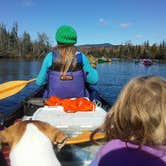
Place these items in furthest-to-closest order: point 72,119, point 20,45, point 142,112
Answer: point 20,45 < point 72,119 < point 142,112

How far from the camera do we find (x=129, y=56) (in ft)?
429

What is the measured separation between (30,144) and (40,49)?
116m

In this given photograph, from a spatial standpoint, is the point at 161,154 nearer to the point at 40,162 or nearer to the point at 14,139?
the point at 40,162

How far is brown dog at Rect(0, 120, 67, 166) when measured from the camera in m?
2.43

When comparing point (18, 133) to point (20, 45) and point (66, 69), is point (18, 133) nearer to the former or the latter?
point (66, 69)

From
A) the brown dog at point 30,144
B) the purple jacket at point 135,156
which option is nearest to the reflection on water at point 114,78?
the purple jacket at point 135,156

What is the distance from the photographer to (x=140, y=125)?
1732 mm

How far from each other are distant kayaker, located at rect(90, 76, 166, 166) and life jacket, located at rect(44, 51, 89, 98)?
319cm

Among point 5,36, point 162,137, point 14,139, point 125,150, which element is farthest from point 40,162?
point 5,36

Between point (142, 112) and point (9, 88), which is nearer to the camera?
point (142, 112)

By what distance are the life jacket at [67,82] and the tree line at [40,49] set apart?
9569 centimetres

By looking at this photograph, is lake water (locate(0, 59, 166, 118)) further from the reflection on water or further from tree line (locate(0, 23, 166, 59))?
tree line (locate(0, 23, 166, 59))

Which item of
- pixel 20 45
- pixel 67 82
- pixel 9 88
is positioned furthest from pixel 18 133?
pixel 20 45

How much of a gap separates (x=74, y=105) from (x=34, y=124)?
157cm
